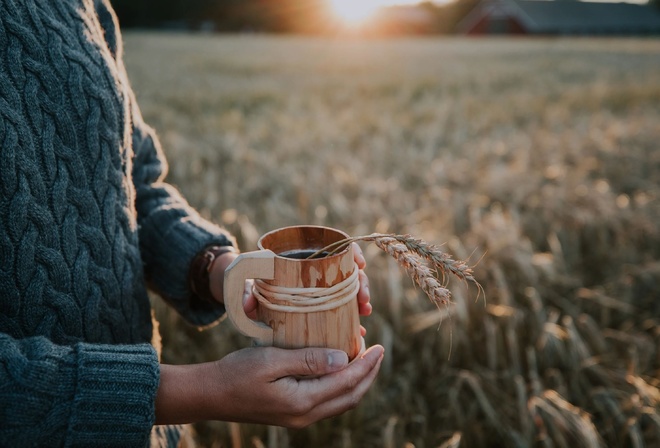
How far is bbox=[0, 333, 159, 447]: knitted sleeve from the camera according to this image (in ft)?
2.67

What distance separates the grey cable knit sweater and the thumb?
22cm

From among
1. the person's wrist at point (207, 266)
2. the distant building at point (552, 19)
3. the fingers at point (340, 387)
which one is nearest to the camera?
the fingers at point (340, 387)

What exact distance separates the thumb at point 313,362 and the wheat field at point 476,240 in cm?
31

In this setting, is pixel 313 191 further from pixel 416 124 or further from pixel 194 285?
pixel 416 124

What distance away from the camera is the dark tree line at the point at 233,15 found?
4222 centimetres

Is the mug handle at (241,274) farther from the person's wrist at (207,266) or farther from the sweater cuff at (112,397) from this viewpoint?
the person's wrist at (207,266)

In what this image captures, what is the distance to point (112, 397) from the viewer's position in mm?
860

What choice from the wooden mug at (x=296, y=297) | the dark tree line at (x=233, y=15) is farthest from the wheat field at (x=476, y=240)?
the dark tree line at (x=233, y=15)

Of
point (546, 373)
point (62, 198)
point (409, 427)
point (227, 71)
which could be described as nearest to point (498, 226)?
point (546, 373)

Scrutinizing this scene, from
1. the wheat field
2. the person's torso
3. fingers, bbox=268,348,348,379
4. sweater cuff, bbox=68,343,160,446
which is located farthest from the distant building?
sweater cuff, bbox=68,343,160,446

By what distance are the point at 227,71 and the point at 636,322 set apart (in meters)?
11.1

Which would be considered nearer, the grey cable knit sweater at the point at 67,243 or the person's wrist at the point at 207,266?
the grey cable knit sweater at the point at 67,243

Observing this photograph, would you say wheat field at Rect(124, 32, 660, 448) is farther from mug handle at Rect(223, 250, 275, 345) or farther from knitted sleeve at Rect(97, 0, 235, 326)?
knitted sleeve at Rect(97, 0, 235, 326)

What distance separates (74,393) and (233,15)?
47268 millimetres
